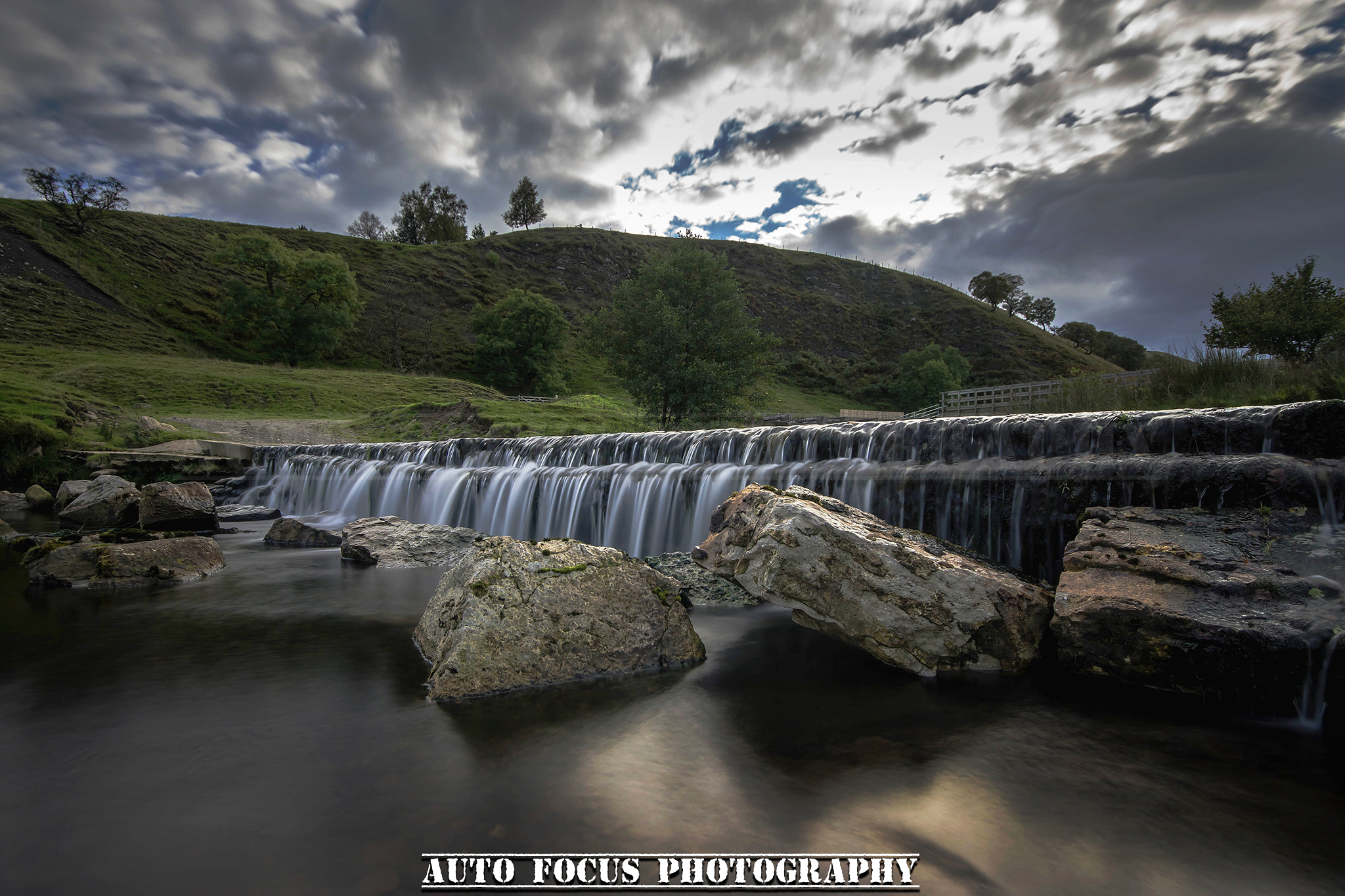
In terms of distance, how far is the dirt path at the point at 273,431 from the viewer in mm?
32781

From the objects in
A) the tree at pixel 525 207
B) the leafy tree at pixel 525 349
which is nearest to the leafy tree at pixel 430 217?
the tree at pixel 525 207

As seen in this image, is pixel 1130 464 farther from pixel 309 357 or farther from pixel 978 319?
pixel 978 319

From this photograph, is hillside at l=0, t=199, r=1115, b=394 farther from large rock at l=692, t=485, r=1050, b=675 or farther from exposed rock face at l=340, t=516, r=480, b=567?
large rock at l=692, t=485, r=1050, b=675

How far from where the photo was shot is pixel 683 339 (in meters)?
26.8

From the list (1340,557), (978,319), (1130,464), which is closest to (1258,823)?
(1340,557)

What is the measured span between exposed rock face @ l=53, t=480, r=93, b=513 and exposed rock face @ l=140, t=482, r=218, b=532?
5.16m

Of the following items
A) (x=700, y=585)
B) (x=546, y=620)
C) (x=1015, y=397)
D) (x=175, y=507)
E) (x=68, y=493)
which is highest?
(x=1015, y=397)

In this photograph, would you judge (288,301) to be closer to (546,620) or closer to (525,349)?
(525,349)

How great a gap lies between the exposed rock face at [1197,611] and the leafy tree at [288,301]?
7254 cm

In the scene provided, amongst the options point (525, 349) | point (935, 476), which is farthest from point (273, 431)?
point (525, 349)

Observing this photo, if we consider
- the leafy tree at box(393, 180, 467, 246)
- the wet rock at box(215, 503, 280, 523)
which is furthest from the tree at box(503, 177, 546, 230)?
the wet rock at box(215, 503, 280, 523)

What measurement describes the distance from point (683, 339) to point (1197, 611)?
77.7 ft

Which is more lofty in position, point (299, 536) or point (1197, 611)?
point (1197, 611)

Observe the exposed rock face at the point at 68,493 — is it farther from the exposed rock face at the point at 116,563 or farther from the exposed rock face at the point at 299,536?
the exposed rock face at the point at 116,563
